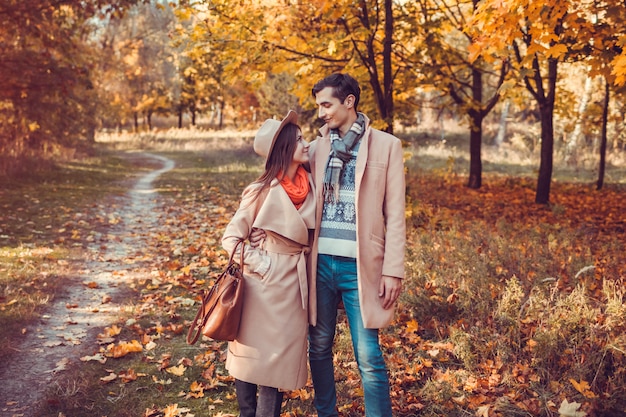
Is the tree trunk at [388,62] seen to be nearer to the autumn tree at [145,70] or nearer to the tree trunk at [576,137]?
the tree trunk at [576,137]

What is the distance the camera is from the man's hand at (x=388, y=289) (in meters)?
3.09

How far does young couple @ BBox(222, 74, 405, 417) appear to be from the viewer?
3094 millimetres

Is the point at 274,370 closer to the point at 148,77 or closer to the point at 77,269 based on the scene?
the point at 77,269

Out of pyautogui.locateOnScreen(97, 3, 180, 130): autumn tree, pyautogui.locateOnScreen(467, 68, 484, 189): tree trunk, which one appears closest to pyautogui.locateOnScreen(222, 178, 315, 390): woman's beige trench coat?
pyautogui.locateOnScreen(467, 68, 484, 189): tree trunk

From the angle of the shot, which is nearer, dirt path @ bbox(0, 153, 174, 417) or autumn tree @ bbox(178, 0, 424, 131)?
dirt path @ bbox(0, 153, 174, 417)

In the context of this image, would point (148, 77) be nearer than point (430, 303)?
No

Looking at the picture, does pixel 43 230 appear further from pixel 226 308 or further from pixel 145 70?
pixel 145 70

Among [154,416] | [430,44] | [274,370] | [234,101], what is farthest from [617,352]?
[234,101]

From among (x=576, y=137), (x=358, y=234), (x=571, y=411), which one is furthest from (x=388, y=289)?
(x=576, y=137)

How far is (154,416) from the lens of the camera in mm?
3916

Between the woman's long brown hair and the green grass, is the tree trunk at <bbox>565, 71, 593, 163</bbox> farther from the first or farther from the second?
the woman's long brown hair

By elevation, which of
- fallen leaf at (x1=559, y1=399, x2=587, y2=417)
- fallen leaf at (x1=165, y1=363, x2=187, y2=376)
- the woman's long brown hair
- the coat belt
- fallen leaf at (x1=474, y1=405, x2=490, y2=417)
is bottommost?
fallen leaf at (x1=165, y1=363, x2=187, y2=376)

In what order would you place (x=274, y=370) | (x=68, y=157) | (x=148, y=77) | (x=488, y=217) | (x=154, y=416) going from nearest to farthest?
(x=274, y=370) < (x=154, y=416) < (x=488, y=217) < (x=68, y=157) < (x=148, y=77)

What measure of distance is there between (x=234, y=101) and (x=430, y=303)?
39631 millimetres
